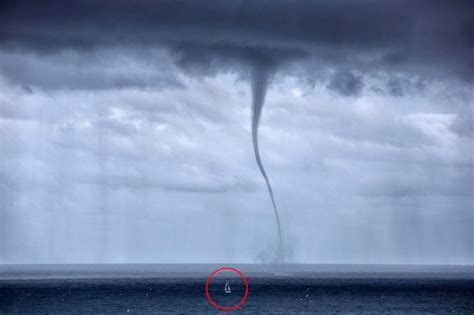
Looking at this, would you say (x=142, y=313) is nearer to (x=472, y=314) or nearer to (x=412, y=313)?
(x=412, y=313)

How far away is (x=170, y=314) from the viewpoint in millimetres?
58531

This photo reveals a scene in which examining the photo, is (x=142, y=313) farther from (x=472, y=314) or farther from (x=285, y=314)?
(x=472, y=314)

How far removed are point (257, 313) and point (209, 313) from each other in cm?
A: 424

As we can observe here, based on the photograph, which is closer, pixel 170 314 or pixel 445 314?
pixel 170 314

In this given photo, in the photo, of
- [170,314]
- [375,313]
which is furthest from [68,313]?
[375,313]

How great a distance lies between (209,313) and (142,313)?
6.13 metres

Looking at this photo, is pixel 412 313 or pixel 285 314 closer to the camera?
pixel 285 314

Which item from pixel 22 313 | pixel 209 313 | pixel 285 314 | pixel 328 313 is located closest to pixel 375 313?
pixel 328 313

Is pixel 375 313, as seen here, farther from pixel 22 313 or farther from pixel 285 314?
pixel 22 313

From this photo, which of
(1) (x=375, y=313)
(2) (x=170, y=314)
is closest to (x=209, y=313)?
(2) (x=170, y=314)

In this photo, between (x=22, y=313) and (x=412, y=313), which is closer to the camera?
(x=22, y=313)

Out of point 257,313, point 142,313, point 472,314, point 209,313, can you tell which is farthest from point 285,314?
point 472,314

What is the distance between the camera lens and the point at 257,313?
5766 centimetres

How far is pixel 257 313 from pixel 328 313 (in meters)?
6.44
